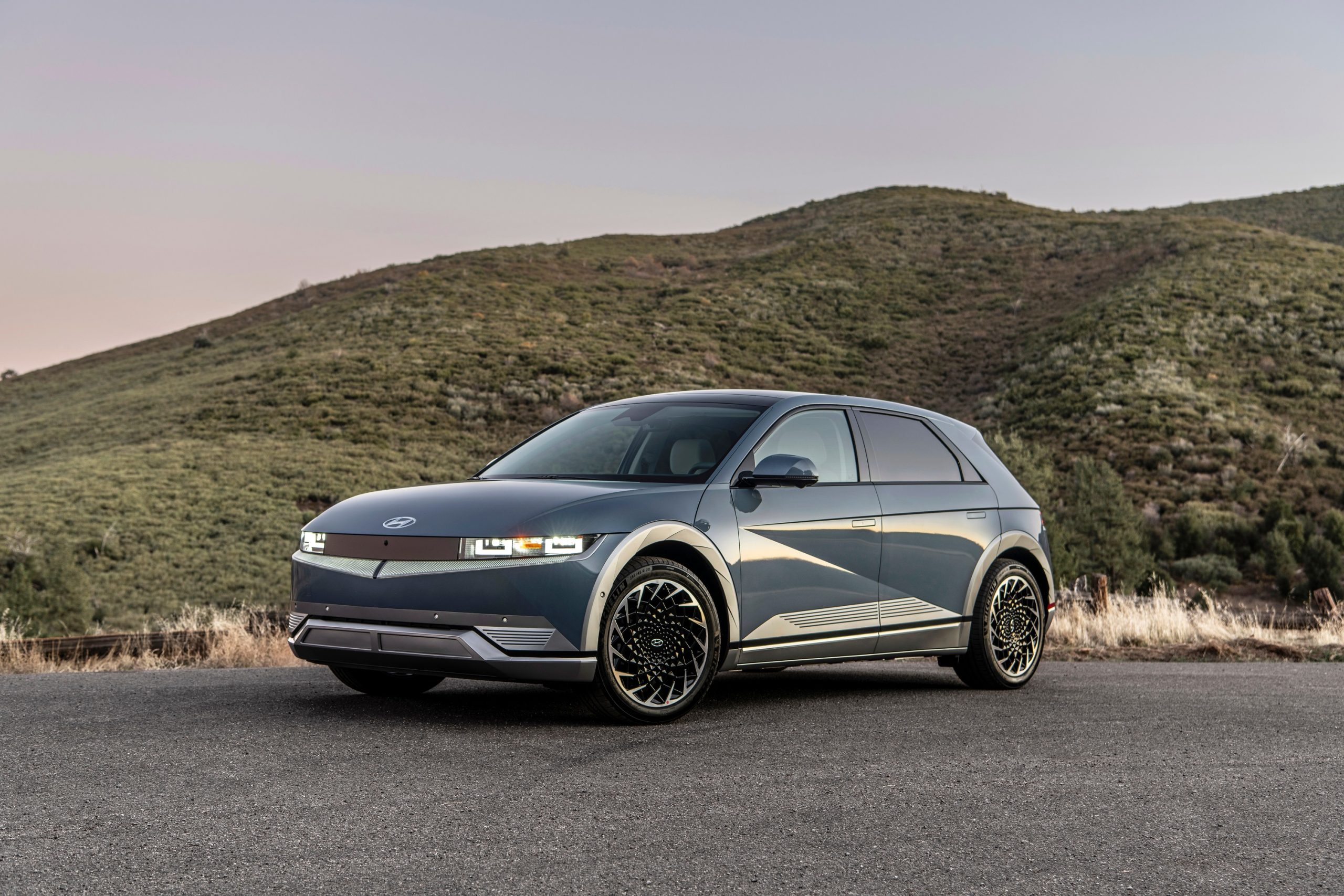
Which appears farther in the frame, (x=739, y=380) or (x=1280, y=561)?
(x=739, y=380)

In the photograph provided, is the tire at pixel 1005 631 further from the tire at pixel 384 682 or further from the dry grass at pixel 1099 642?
the tire at pixel 384 682

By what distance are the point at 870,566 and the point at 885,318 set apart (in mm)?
55240

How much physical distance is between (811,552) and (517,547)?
180cm

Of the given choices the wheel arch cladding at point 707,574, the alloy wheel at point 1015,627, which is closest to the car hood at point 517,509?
the wheel arch cladding at point 707,574

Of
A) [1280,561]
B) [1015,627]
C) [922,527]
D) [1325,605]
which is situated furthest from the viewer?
[1280,561]

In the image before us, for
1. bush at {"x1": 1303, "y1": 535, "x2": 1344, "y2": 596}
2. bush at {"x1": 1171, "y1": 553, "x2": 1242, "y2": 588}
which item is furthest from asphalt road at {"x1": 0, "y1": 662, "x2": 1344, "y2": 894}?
bush at {"x1": 1171, "y1": 553, "x2": 1242, "y2": 588}

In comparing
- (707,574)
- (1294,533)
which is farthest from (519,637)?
(1294,533)

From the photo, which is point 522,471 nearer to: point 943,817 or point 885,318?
point 943,817

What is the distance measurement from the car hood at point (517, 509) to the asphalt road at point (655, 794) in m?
0.96

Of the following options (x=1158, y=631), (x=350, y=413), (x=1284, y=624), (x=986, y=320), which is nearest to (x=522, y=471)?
(x=1158, y=631)

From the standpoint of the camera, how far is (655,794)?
4.62m

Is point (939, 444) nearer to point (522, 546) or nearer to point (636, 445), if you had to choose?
point (636, 445)

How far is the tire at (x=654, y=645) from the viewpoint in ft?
19.1

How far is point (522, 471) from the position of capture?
7113 mm
